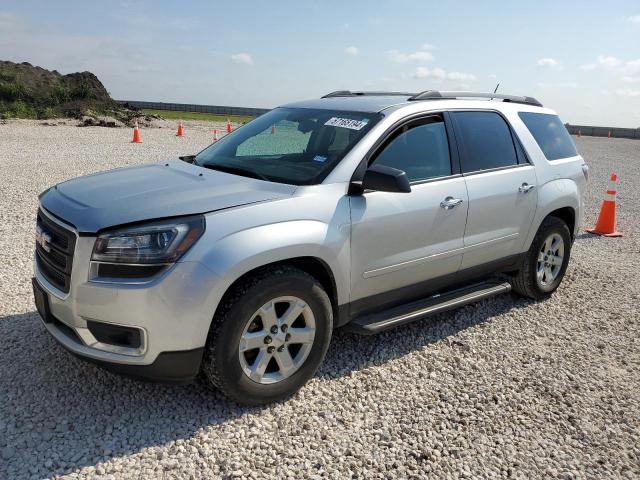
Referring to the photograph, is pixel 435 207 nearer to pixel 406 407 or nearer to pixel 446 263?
pixel 446 263

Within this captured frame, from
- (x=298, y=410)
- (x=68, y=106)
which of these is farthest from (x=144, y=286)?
(x=68, y=106)

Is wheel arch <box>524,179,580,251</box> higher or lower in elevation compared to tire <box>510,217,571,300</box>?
higher

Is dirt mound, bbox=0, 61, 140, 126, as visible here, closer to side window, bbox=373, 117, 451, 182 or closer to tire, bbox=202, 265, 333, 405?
side window, bbox=373, 117, 451, 182

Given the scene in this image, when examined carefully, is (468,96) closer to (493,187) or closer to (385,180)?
(493,187)

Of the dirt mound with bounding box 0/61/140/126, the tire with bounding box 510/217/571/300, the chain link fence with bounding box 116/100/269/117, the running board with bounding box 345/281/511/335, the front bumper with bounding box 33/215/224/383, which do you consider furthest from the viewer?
the chain link fence with bounding box 116/100/269/117

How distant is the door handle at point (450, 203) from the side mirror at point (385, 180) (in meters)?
0.73

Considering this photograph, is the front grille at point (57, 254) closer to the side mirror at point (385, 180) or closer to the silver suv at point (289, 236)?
the silver suv at point (289, 236)

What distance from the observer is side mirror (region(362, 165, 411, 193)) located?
11.3ft

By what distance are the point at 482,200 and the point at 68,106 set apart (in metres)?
31.1

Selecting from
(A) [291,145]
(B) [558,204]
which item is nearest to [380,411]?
(A) [291,145]

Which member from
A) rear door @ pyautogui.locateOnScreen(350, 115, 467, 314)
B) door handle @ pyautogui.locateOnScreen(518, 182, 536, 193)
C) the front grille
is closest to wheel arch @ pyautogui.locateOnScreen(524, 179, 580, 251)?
door handle @ pyautogui.locateOnScreen(518, 182, 536, 193)

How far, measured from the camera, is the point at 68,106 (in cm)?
3056

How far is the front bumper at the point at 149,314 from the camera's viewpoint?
9.55 ft

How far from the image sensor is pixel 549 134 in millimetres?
5469
